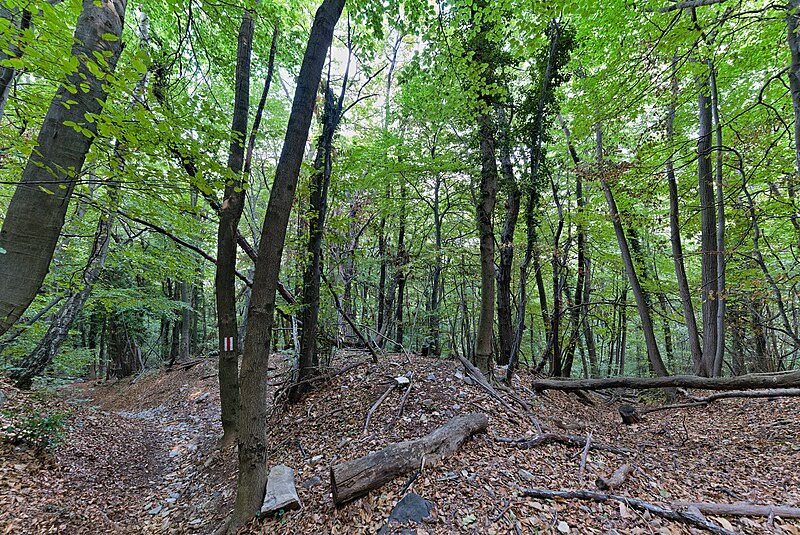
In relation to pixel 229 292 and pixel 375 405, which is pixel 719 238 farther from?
pixel 229 292

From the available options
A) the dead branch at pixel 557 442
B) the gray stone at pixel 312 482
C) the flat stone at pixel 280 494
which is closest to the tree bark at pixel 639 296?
the dead branch at pixel 557 442

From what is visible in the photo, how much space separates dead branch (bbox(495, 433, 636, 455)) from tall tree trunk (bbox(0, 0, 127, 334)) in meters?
5.44

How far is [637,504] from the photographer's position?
318 centimetres

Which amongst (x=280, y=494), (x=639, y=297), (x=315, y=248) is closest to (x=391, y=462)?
(x=280, y=494)

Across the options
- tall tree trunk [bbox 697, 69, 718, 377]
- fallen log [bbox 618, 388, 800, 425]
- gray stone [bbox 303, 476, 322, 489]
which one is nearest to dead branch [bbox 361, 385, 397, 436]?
gray stone [bbox 303, 476, 322, 489]

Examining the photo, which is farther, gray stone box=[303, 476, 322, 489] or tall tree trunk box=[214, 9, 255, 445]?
tall tree trunk box=[214, 9, 255, 445]

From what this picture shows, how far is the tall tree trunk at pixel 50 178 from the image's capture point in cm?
303

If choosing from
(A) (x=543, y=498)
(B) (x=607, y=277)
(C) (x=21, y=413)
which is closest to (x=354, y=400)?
(A) (x=543, y=498)

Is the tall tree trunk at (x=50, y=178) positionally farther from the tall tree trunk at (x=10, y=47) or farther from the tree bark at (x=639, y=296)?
the tree bark at (x=639, y=296)

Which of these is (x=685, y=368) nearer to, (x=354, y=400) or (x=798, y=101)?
(x=798, y=101)

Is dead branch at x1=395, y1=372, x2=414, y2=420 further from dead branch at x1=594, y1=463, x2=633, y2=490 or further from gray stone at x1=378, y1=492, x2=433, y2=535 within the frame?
dead branch at x1=594, y1=463, x2=633, y2=490

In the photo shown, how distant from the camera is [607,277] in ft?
59.8

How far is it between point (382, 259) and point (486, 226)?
491 cm

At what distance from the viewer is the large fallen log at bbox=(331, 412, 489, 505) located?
3256 millimetres
